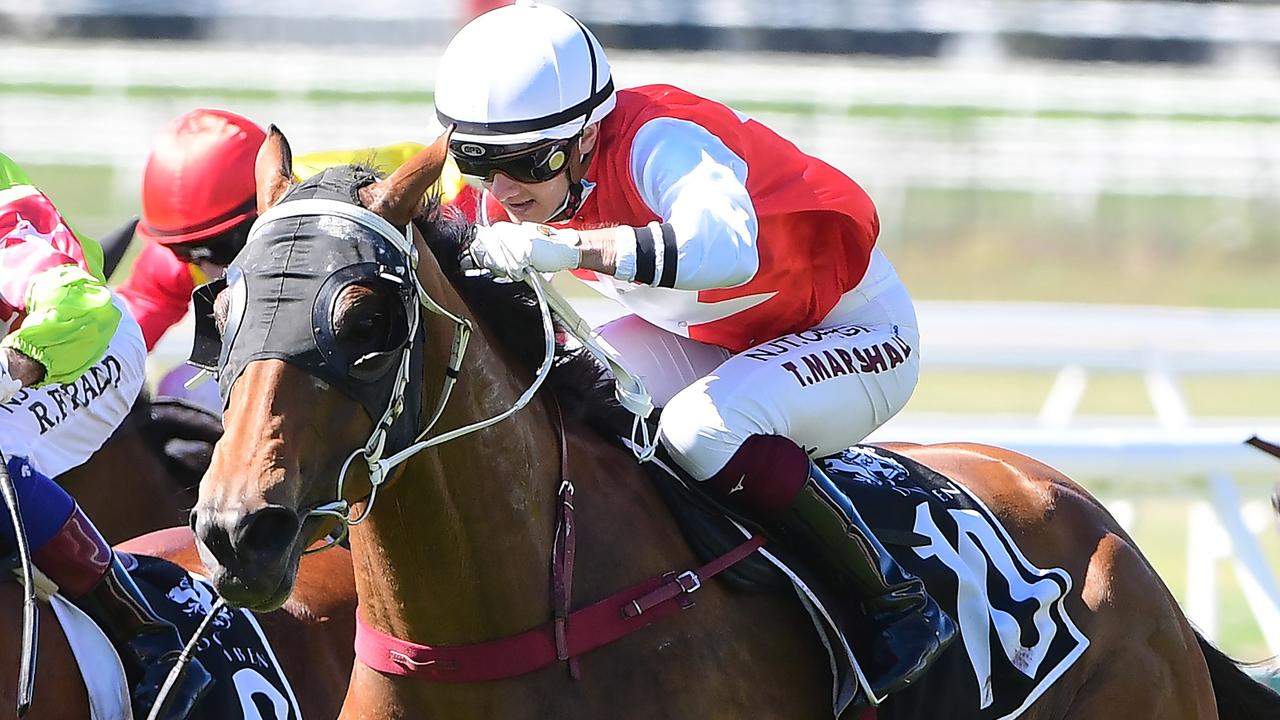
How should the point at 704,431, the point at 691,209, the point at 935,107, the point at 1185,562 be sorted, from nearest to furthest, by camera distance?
the point at 691,209, the point at 704,431, the point at 1185,562, the point at 935,107

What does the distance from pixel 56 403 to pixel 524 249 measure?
1782 millimetres

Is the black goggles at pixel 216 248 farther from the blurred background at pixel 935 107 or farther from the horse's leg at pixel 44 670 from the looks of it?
the blurred background at pixel 935 107

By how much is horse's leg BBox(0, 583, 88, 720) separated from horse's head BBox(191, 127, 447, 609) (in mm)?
910

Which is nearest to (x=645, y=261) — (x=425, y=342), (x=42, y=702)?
(x=425, y=342)

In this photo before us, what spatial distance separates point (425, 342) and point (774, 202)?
102 centimetres

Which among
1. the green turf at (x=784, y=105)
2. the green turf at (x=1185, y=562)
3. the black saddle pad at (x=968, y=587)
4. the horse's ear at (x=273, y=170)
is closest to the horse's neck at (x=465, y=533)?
the horse's ear at (x=273, y=170)

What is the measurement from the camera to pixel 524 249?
3.11 meters

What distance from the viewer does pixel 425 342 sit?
3086 millimetres

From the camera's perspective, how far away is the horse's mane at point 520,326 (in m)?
3.31

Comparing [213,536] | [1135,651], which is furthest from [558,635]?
[1135,651]

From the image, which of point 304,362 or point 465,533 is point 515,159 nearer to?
point 465,533

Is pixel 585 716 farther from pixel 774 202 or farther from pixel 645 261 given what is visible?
pixel 774 202

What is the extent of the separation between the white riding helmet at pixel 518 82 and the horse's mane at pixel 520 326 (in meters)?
0.24

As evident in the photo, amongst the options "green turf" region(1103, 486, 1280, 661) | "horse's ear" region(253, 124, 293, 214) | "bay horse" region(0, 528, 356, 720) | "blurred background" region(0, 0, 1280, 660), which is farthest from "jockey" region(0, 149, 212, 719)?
"blurred background" region(0, 0, 1280, 660)
